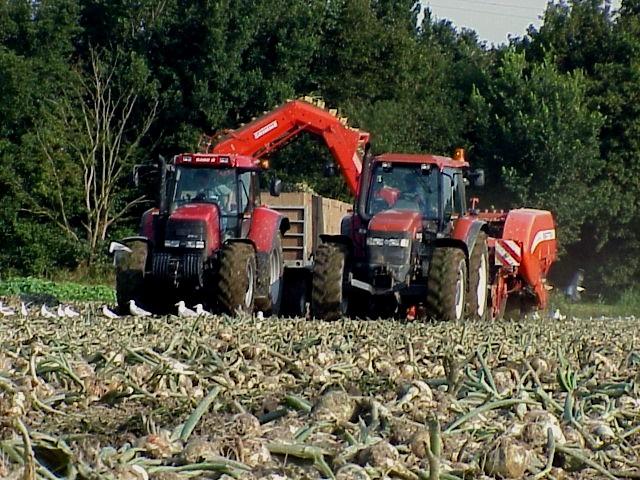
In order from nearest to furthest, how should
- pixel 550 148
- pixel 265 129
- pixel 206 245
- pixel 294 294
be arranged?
pixel 206 245 < pixel 294 294 < pixel 265 129 < pixel 550 148

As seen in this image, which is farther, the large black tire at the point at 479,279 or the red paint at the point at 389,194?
the red paint at the point at 389,194

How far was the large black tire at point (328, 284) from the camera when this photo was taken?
13789 millimetres

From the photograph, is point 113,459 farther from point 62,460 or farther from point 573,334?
point 573,334

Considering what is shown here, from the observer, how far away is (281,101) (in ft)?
118

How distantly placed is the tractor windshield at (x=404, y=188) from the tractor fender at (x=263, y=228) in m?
1.41

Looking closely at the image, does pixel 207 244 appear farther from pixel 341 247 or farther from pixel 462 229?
pixel 462 229

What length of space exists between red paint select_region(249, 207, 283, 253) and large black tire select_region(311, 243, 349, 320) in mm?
1391

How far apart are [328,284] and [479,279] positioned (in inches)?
84.8

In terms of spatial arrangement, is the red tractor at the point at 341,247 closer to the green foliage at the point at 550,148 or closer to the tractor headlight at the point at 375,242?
the tractor headlight at the point at 375,242

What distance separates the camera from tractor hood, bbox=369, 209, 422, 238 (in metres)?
13.9

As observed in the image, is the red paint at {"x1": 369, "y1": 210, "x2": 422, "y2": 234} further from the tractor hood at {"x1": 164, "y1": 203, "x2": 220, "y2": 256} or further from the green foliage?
the green foliage

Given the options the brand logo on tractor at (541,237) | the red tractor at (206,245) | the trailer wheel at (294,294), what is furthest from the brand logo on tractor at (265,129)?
the brand logo on tractor at (541,237)

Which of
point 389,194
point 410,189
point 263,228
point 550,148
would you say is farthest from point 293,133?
point 550,148

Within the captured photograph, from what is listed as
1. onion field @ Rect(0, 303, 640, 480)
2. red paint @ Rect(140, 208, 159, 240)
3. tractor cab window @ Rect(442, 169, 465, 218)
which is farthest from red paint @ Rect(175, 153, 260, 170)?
onion field @ Rect(0, 303, 640, 480)
